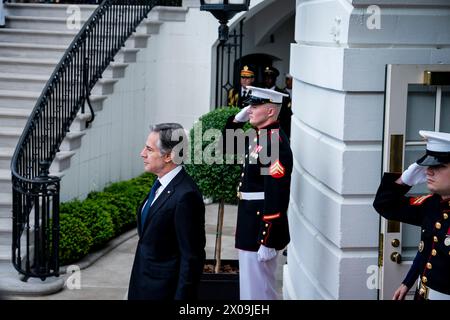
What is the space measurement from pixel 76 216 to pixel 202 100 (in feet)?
13.9

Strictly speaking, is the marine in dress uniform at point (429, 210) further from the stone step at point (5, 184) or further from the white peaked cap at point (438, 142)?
the stone step at point (5, 184)

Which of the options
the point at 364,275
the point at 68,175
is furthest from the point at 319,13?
the point at 68,175

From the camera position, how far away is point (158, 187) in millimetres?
5867

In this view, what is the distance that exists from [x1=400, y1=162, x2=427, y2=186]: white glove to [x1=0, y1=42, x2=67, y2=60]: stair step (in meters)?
8.32

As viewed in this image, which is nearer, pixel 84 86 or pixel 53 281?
pixel 53 281

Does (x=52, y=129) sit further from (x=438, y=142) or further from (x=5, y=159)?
(x=438, y=142)

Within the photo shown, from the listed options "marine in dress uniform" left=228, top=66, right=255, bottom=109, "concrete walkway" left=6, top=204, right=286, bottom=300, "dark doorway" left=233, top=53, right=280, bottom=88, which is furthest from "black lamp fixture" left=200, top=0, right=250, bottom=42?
"dark doorway" left=233, top=53, right=280, bottom=88

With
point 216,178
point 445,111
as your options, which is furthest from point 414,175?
point 216,178

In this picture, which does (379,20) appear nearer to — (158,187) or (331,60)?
(331,60)

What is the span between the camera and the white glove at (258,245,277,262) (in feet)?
23.0

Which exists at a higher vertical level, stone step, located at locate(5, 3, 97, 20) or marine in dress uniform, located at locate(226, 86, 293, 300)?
stone step, located at locate(5, 3, 97, 20)

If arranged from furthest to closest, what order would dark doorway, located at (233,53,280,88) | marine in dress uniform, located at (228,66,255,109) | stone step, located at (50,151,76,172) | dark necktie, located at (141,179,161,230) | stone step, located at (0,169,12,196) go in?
dark doorway, located at (233,53,280,88), marine in dress uniform, located at (228,66,255,109), stone step, located at (50,151,76,172), stone step, located at (0,169,12,196), dark necktie, located at (141,179,161,230)

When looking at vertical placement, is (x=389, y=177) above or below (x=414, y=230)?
above

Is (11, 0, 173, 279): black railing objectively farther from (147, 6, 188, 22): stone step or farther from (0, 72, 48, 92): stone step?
(0, 72, 48, 92): stone step
